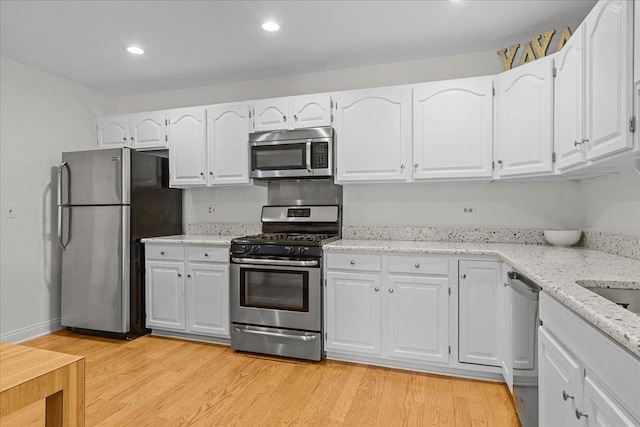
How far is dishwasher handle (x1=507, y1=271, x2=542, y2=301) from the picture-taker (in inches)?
63.7

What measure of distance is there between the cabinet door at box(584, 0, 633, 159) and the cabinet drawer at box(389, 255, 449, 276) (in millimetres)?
1098

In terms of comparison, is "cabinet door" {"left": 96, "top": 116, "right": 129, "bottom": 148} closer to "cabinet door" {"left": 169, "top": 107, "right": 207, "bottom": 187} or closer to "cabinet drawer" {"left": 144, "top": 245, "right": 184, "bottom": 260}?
"cabinet door" {"left": 169, "top": 107, "right": 207, "bottom": 187}

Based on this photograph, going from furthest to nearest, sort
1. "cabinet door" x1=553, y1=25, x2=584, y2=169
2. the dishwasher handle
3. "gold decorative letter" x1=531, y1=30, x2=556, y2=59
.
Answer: "gold decorative letter" x1=531, y1=30, x2=556, y2=59 < "cabinet door" x1=553, y1=25, x2=584, y2=169 < the dishwasher handle

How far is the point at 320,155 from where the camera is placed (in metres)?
3.05

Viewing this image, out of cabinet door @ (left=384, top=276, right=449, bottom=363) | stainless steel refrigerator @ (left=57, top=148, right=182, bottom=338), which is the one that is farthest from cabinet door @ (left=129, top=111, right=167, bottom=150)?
cabinet door @ (left=384, top=276, right=449, bottom=363)

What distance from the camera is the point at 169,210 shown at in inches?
149

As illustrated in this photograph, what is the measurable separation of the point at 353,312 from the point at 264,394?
85cm

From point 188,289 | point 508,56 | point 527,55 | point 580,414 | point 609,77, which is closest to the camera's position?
point 580,414

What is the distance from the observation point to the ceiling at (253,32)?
239 centimetres

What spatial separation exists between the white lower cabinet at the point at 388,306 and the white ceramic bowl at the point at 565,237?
0.86m

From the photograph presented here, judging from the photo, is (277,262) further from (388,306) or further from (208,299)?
(388,306)

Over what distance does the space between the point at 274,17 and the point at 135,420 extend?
2.68m

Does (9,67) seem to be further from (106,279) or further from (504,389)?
(504,389)

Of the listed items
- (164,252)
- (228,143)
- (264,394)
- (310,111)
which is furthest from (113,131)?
(264,394)
